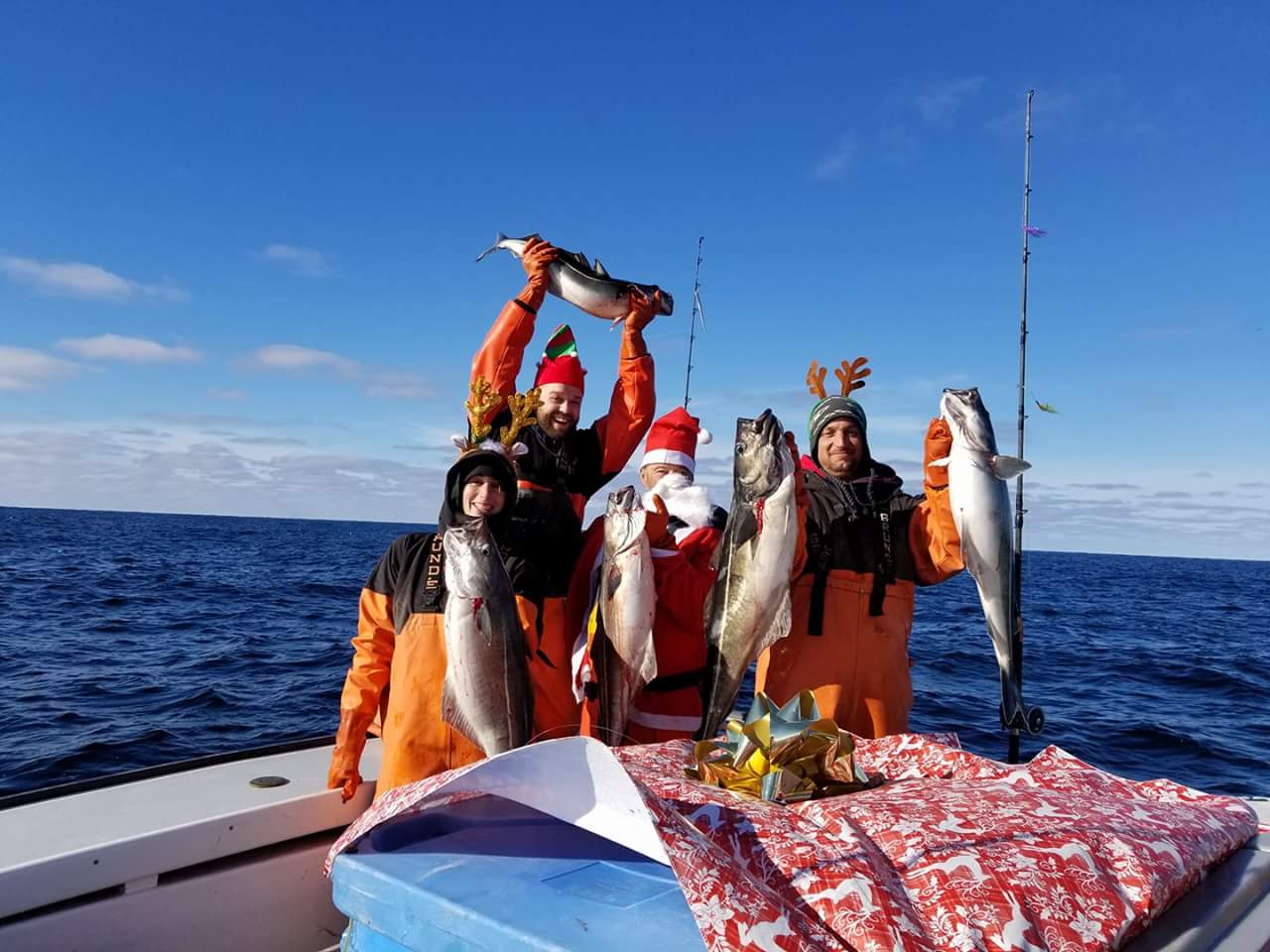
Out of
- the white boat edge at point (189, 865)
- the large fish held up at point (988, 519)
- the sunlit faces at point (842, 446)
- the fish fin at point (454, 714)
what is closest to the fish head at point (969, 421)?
the large fish held up at point (988, 519)

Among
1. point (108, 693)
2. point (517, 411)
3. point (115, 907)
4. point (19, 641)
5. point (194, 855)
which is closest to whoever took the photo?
point (115, 907)

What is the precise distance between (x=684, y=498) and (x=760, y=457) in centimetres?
90

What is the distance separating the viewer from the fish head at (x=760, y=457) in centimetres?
397

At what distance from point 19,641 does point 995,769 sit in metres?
17.0

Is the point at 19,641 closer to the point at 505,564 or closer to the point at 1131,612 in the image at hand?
the point at 505,564

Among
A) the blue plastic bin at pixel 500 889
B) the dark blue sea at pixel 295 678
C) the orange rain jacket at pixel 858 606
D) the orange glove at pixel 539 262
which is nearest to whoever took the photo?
the blue plastic bin at pixel 500 889

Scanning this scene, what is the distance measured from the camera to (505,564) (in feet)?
13.6

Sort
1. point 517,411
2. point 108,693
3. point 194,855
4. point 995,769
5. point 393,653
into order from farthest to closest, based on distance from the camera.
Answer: point 108,693
point 517,411
point 393,653
point 194,855
point 995,769

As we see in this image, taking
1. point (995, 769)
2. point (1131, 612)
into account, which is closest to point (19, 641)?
point (995, 769)

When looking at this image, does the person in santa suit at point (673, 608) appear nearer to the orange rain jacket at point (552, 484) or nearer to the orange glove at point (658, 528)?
the orange glove at point (658, 528)

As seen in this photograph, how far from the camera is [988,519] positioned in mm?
4117

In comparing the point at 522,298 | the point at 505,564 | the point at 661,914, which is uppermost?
the point at 522,298

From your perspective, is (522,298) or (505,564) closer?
(505,564)

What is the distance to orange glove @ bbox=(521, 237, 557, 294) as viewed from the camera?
5.29 metres
